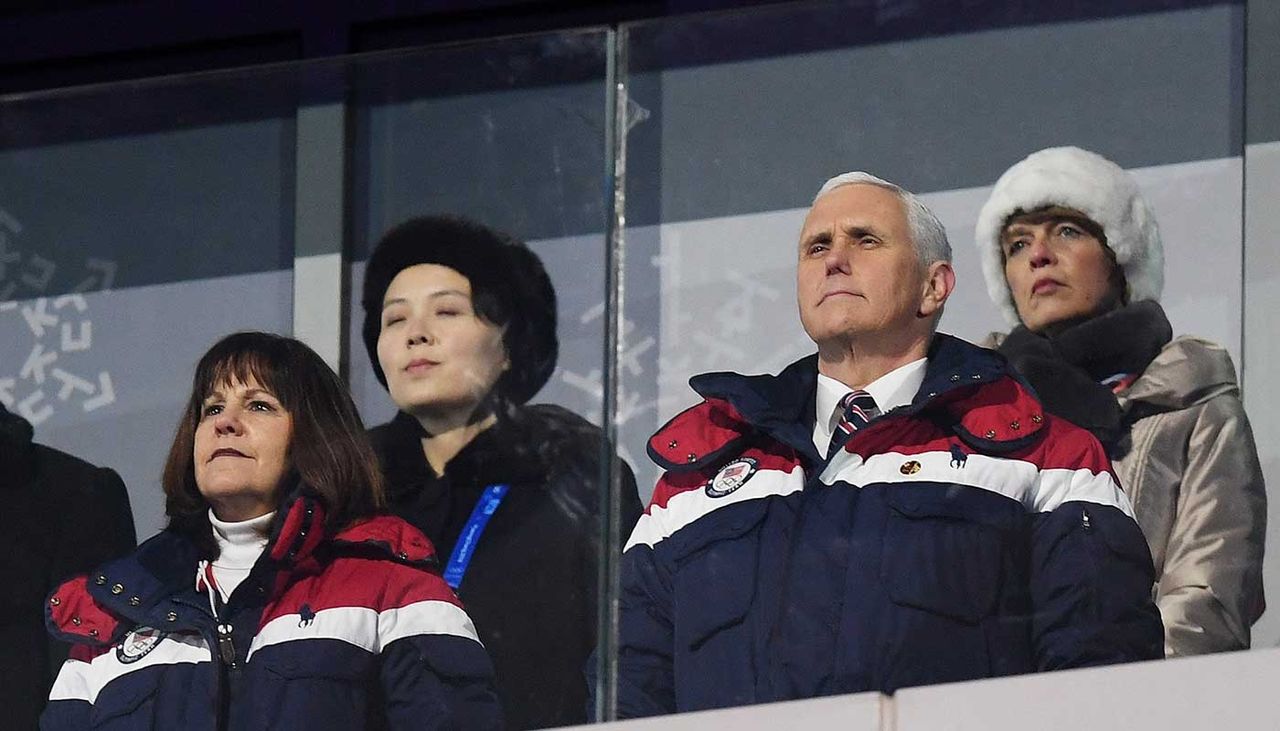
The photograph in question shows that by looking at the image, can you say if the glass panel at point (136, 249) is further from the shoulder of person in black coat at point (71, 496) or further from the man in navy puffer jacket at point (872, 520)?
the man in navy puffer jacket at point (872, 520)

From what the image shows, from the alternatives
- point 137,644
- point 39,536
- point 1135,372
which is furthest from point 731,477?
point 39,536

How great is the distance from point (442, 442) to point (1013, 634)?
3.68 ft

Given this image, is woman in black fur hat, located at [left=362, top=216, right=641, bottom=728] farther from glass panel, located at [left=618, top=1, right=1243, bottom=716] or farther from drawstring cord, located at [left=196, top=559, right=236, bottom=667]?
drawstring cord, located at [left=196, top=559, right=236, bottom=667]

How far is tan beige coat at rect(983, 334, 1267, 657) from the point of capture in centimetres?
566

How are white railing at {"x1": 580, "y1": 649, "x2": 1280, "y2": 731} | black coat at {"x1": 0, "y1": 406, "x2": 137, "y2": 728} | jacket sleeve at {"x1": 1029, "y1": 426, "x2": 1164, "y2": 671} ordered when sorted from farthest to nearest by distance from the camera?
black coat at {"x1": 0, "y1": 406, "x2": 137, "y2": 728} → jacket sleeve at {"x1": 1029, "y1": 426, "x2": 1164, "y2": 671} → white railing at {"x1": 580, "y1": 649, "x2": 1280, "y2": 731}

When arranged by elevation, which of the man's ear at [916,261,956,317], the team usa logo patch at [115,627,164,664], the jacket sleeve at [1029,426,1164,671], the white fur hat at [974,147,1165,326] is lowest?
the team usa logo patch at [115,627,164,664]

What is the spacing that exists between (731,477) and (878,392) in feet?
0.95

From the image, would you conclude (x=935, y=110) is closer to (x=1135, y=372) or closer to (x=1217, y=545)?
(x=1135, y=372)

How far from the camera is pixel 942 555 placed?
5.68m

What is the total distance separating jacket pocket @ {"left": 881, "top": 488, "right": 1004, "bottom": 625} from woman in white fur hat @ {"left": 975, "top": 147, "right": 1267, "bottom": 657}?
267 mm

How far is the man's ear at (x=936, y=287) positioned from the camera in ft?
19.6

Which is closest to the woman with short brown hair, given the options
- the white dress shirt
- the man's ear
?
the white dress shirt

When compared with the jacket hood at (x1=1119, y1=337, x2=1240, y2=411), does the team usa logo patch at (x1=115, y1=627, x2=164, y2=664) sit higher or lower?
lower

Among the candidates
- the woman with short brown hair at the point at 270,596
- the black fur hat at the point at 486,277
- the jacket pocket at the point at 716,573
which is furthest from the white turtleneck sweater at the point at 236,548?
the jacket pocket at the point at 716,573
